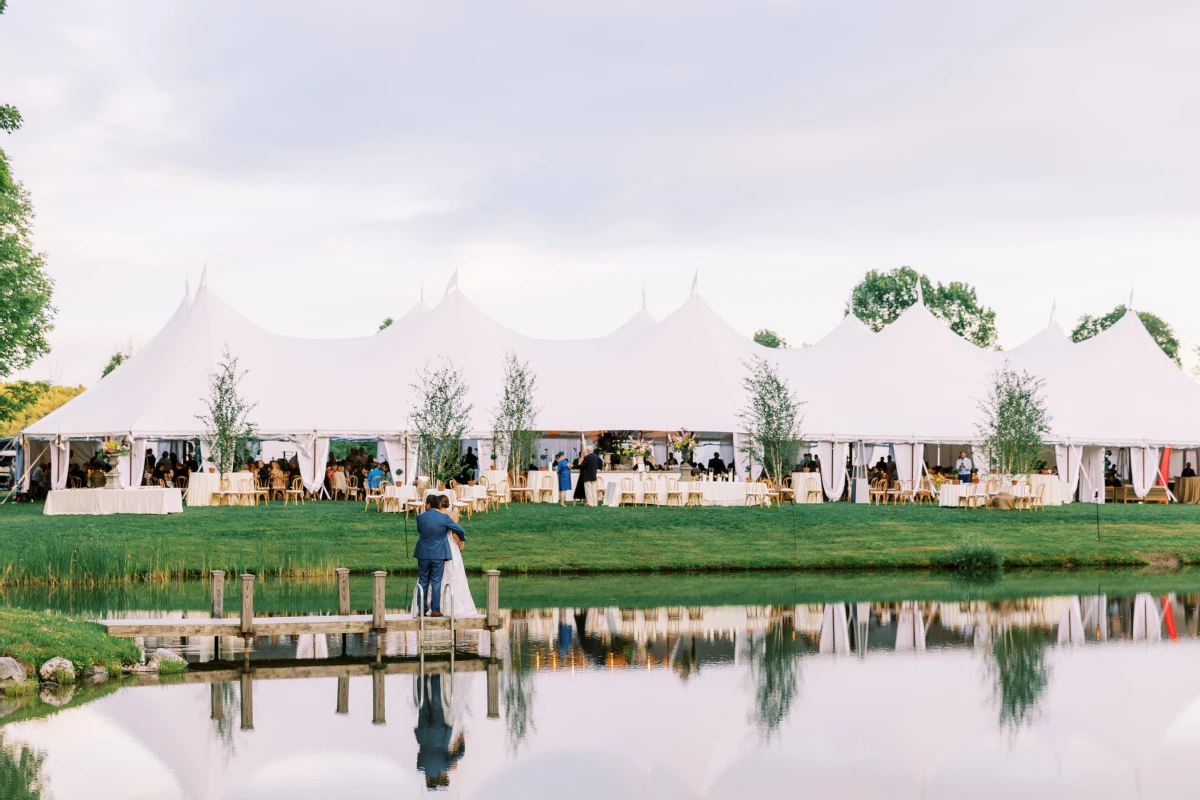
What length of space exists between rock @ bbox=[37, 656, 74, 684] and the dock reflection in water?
26.1 inches

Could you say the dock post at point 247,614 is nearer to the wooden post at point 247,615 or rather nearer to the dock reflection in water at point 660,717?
the wooden post at point 247,615

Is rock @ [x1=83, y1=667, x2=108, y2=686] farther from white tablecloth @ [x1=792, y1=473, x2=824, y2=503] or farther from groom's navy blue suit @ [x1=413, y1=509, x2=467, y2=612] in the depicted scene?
white tablecloth @ [x1=792, y1=473, x2=824, y2=503]

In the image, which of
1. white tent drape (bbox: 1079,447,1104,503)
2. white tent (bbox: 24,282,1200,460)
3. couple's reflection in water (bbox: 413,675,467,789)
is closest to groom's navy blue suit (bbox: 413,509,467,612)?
couple's reflection in water (bbox: 413,675,467,789)

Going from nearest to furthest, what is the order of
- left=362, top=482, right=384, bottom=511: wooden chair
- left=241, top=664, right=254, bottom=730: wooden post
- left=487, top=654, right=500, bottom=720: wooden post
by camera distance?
left=241, top=664, right=254, bottom=730: wooden post < left=487, top=654, right=500, bottom=720: wooden post < left=362, top=482, right=384, bottom=511: wooden chair

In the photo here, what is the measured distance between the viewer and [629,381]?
35.5 metres

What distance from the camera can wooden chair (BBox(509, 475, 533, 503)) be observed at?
29.6 m

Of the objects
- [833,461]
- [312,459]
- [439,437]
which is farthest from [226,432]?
[833,461]

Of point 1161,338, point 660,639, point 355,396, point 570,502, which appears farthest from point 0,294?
point 1161,338

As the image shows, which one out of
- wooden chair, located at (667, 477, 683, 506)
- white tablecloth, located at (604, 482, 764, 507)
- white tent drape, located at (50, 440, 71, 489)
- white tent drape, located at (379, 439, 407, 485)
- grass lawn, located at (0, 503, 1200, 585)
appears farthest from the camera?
white tent drape, located at (379, 439, 407, 485)

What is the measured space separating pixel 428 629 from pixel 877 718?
5.07m

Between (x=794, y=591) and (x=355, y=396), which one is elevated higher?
(x=355, y=396)

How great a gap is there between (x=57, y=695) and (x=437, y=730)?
11.5 ft

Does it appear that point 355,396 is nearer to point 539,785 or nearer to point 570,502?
point 570,502

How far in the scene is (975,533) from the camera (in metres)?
25.5
